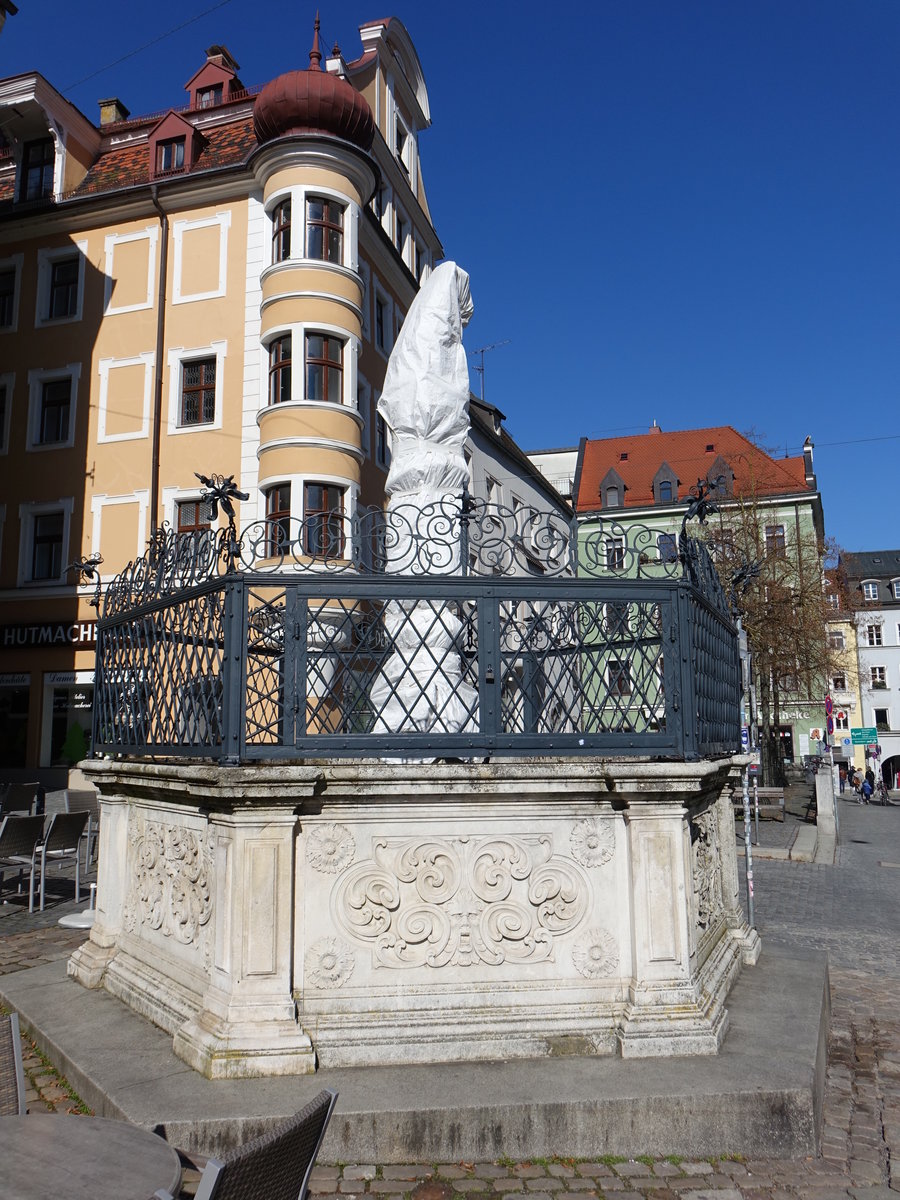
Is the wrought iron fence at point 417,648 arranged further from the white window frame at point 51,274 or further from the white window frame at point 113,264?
the white window frame at point 51,274

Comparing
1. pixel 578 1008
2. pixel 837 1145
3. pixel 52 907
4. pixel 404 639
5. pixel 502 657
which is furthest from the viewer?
pixel 52 907

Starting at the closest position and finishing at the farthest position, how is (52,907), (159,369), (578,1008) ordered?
(578,1008)
(52,907)
(159,369)

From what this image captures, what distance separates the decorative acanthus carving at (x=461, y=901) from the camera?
4.84 m

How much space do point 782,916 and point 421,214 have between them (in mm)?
22923

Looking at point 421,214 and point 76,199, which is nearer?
point 76,199

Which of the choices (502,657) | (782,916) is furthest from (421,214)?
(502,657)

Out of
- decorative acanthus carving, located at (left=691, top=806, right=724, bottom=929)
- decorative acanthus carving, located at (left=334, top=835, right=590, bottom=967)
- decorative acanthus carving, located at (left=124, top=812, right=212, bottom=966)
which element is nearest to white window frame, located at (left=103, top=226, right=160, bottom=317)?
decorative acanthus carving, located at (left=124, top=812, right=212, bottom=966)

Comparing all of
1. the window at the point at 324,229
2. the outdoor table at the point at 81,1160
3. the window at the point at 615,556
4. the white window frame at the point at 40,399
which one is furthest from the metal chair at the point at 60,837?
the white window frame at the point at 40,399

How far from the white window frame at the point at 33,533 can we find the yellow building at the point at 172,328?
42 millimetres

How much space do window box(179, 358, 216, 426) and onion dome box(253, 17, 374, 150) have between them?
519 centimetres

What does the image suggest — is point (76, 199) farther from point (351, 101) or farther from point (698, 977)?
point (698, 977)

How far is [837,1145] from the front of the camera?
14.8ft

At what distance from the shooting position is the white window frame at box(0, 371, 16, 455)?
2469 centimetres

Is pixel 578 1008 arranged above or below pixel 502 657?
below
